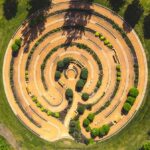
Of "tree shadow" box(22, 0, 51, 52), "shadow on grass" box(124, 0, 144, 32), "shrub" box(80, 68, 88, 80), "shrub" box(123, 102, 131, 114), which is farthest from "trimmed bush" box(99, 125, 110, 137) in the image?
"tree shadow" box(22, 0, 51, 52)

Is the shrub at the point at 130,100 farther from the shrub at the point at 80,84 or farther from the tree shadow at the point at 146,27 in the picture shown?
the tree shadow at the point at 146,27

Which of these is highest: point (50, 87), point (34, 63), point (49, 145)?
point (34, 63)

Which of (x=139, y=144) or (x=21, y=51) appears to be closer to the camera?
(x=139, y=144)

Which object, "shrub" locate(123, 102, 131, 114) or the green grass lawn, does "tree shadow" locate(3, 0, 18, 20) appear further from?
"shrub" locate(123, 102, 131, 114)

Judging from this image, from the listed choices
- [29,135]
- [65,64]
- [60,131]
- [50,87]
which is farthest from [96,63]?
[29,135]

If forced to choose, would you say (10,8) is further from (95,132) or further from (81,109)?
(95,132)

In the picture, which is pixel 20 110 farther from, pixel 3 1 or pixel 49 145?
pixel 3 1

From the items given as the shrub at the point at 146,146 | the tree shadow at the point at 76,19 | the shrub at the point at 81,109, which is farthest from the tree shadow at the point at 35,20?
the shrub at the point at 146,146

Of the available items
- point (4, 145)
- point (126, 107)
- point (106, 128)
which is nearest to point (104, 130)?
point (106, 128)
